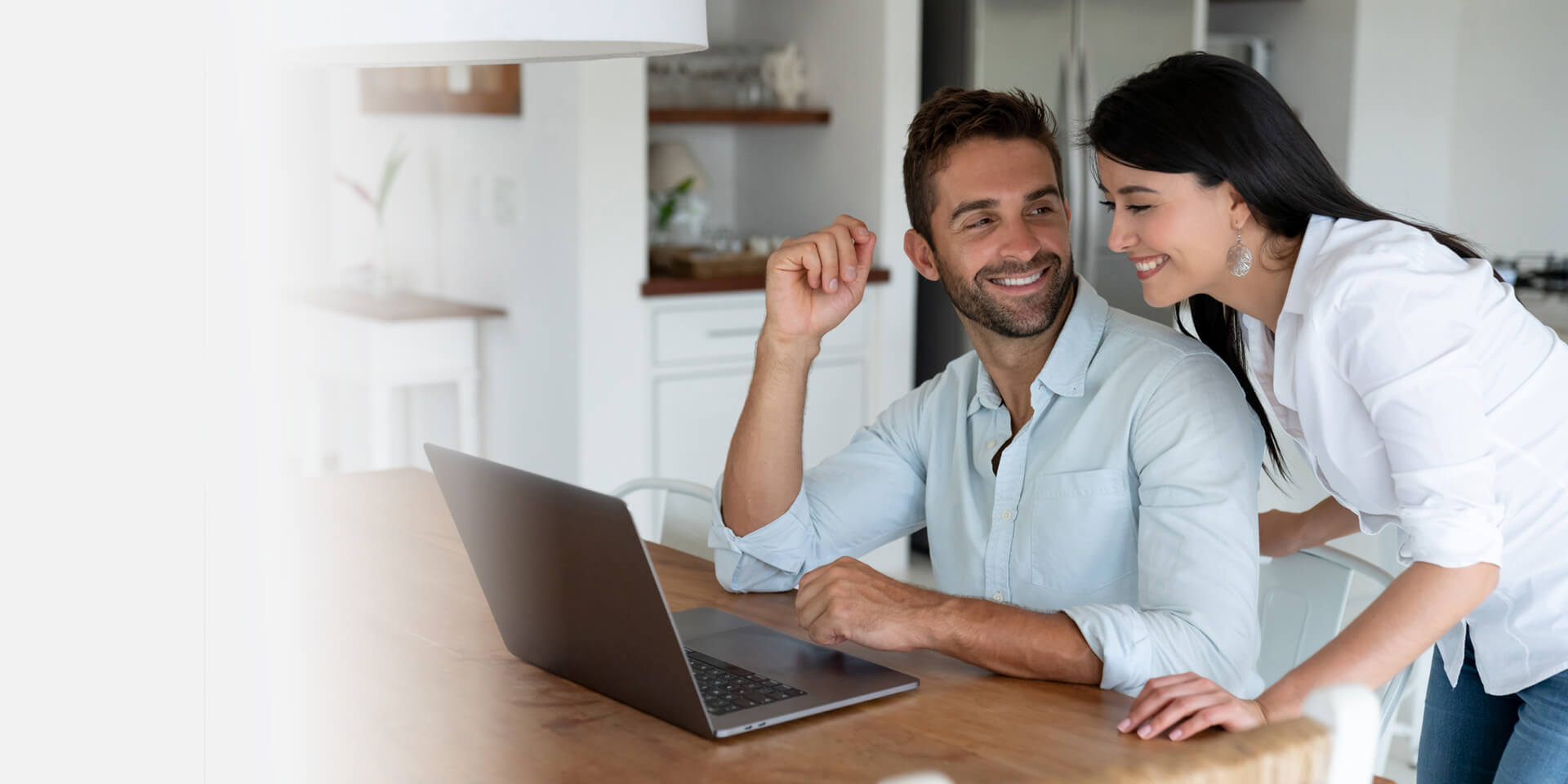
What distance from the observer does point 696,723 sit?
3.30 ft

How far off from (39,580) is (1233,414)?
119 cm

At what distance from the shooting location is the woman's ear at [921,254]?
1.69m

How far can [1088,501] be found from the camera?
141 centimetres

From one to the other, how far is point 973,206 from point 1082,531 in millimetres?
395

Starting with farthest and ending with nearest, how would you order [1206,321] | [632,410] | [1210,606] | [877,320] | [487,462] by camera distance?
1. [877,320]
2. [632,410]
3. [1206,321]
4. [1210,606]
5. [487,462]

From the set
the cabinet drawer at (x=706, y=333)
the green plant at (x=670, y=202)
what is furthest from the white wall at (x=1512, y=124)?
the green plant at (x=670, y=202)

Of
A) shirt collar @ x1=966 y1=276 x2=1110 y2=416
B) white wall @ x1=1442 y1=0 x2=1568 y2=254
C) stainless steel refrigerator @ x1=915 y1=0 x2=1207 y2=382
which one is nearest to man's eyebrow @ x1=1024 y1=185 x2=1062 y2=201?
shirt collar @ x1=966 y1=276 x2=1110 y2=416

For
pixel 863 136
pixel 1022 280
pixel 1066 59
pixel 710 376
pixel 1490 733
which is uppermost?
Answer: pixel 1066 59

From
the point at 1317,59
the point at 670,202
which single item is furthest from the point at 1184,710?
the point at 1317,59

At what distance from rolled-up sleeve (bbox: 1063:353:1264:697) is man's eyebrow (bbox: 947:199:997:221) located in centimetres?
30

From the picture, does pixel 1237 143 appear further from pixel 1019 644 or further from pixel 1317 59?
pixel 1317 59

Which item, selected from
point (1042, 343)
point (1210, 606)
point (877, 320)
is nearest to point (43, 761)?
point (1210, 606)

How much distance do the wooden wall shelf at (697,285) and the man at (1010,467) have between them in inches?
70.3

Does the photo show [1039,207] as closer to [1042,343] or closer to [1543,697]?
[1042,343]
